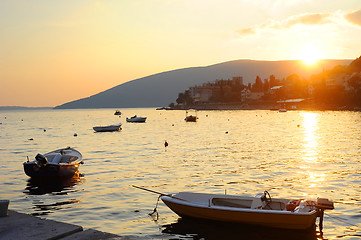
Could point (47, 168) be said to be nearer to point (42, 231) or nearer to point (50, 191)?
point (50, 191)

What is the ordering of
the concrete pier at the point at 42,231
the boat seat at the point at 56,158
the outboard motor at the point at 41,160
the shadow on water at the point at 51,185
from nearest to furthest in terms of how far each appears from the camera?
the concrete pier at the point at 42,231 < the shadow on water at the point at 51,185 < the outboard motor at the point at 41,160 < the boat seat at the point at 56,158

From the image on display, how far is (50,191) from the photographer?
22656 mm

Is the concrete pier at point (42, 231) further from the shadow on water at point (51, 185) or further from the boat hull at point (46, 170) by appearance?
the boat hull at point (46, 170)

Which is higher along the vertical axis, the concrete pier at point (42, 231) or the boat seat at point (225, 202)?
the concrete pier at point (42, 231)

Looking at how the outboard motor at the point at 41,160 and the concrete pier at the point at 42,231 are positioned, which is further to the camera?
the outboard motor at the point at 41,160

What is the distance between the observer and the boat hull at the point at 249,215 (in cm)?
1392

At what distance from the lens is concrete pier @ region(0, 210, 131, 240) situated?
400 inches

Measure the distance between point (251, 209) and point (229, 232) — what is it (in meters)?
1.31

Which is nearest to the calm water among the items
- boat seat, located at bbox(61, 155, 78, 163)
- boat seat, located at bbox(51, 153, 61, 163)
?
boat seat, located at bbox(61, 155, 78, 163)

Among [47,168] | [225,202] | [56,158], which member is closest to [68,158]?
[56,158]

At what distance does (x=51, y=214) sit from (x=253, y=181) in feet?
43.9

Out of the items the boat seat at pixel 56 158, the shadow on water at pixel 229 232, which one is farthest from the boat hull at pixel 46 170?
the shadow on water at pixel 229 232

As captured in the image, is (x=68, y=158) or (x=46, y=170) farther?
(x=68, y=158)

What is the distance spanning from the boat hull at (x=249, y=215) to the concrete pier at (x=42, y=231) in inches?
209
